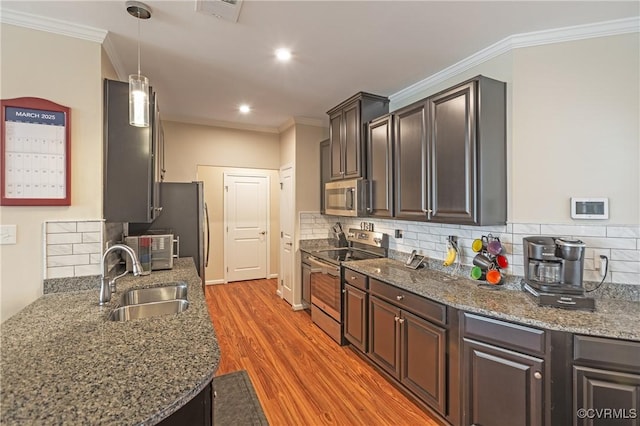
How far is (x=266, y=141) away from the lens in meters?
5.15

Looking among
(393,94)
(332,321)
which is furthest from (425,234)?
(393,94)

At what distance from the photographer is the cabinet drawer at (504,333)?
160cm

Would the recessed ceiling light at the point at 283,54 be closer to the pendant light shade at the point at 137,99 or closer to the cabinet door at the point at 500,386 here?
the pendant light shade at the point at 137,99

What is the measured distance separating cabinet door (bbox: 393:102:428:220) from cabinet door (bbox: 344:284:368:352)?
2.82 ft

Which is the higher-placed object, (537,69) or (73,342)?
(537,69)

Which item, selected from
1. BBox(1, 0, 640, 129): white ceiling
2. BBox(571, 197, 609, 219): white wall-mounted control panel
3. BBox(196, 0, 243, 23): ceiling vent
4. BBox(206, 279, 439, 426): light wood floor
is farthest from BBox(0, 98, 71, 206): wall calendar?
BBox(571, 197, 609, 219): white wall-mounted control panel

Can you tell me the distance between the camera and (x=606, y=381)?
1.47 meters

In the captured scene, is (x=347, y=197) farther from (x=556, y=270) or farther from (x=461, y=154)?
(x=556, y=270)

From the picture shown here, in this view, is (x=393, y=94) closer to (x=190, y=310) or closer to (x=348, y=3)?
(x=348, y=3)

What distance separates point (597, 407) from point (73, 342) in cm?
246

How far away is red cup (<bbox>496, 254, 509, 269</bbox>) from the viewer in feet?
7.23

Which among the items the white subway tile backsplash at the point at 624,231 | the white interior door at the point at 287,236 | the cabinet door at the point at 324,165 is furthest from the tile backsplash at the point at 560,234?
the white interior door at the point at 287,236

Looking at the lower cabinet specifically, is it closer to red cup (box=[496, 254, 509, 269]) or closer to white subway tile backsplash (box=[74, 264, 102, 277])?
red cup (box=[496, 254, 509, 269])

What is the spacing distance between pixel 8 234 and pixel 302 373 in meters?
2.37
